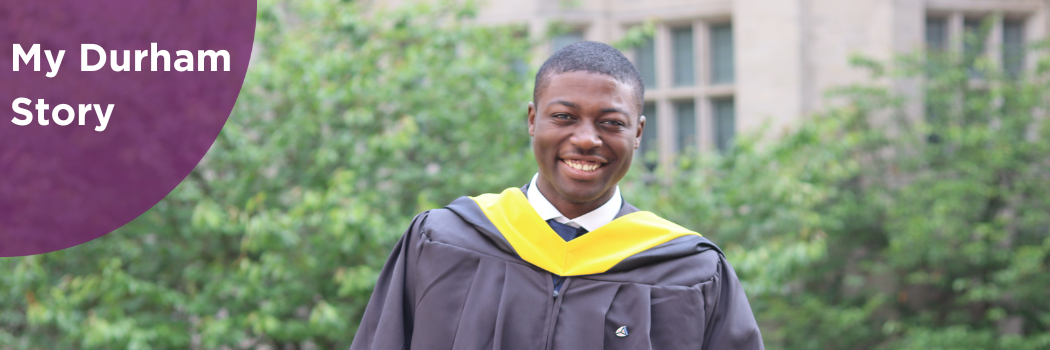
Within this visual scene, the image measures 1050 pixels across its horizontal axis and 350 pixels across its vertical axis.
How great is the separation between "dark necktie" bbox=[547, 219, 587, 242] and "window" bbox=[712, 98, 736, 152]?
717cm

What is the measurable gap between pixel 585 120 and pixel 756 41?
269 inches

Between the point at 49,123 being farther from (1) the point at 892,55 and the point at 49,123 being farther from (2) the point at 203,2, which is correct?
(1) the point at 892,55

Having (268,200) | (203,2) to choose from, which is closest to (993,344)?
(268,200)

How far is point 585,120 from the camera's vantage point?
6.31 feet

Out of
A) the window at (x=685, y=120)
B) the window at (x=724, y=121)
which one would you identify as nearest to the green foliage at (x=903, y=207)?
the window at (x=724, y=121)

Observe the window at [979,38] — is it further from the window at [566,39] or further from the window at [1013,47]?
the window at [566,39]

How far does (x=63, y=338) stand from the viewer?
5.46m

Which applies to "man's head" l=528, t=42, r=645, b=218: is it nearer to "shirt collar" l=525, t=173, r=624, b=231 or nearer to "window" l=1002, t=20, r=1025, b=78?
"shirt collar" l=525, t=173, r=624, b=231

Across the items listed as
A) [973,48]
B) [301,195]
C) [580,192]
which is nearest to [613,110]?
[580,192]

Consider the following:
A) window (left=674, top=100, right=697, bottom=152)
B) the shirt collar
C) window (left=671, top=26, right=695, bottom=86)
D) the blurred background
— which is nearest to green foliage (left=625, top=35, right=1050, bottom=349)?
the blurred background

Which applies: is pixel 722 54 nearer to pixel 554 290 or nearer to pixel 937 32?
pixel 937 32

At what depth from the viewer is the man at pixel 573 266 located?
1.91 meters

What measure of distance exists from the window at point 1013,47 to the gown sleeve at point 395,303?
7360 millimetres

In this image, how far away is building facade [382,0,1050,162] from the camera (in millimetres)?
8273
